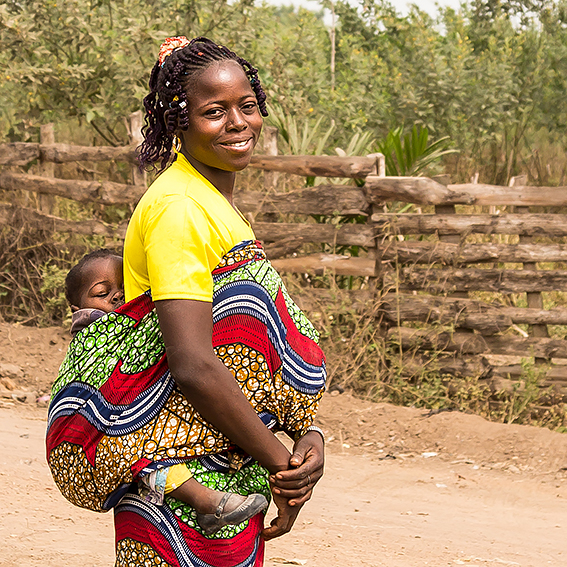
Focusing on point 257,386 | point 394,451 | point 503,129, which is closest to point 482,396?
point 394,451

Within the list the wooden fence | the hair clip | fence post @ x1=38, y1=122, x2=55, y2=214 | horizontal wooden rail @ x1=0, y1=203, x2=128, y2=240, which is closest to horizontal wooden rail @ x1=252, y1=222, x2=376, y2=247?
the wooden fence

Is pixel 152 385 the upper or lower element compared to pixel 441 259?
upper

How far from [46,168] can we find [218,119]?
284 inches

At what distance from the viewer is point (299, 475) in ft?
4.88

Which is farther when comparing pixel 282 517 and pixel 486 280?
pixel 486 280

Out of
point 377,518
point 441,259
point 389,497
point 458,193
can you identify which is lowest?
point 389,497

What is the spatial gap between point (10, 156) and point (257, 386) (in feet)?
24.9

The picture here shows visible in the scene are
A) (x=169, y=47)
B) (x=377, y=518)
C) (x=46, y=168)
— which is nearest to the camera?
(x=169, y=47)

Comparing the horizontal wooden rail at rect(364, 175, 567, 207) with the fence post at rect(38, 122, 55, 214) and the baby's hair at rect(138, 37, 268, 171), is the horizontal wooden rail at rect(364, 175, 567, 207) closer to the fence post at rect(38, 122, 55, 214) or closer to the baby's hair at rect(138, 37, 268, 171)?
the fence post at rect(38, 122, 55, 214)

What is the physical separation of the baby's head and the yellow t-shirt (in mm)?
330

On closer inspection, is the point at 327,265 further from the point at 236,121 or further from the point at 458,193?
the point at 236,121

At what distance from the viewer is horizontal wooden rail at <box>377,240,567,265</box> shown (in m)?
6.41

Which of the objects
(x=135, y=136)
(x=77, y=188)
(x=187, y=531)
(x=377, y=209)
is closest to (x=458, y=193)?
(x=377, y=209)

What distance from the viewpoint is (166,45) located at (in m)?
1.60
